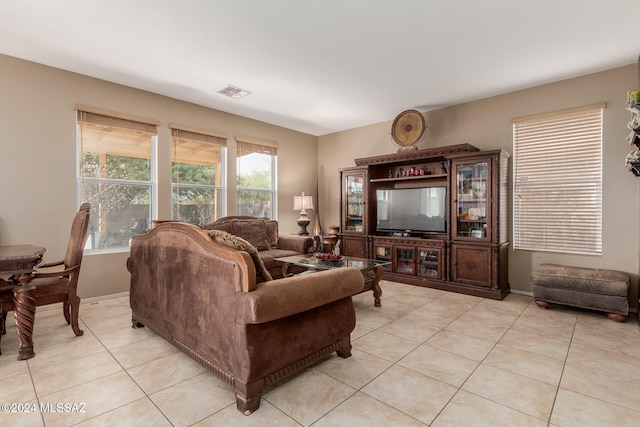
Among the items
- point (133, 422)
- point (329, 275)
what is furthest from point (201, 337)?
point (329, 275)

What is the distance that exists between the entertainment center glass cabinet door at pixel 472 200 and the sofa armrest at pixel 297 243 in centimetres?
213

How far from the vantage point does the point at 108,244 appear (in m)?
3.97

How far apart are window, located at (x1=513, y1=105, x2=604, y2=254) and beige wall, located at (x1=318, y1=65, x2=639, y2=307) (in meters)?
0.09

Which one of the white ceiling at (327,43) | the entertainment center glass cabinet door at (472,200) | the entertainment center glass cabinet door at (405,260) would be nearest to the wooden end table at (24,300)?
the white ceiling at (327,43)

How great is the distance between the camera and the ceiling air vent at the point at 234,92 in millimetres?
4090

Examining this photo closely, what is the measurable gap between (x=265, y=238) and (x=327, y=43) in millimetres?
2977

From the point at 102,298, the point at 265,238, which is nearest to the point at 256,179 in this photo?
the point at 265,238

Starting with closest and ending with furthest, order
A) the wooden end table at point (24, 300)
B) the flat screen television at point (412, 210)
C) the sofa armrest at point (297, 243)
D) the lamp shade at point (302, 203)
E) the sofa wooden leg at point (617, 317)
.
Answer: the wooden end table at point (24, 300) → the sofa wooden leg at point (617, 317) → the flat screen television at point (412, 210) → the sofa armrest at point (297, 243) → the lamp shade at point (302, 203)

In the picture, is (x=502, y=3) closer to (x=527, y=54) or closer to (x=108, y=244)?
(x=527, y=54)

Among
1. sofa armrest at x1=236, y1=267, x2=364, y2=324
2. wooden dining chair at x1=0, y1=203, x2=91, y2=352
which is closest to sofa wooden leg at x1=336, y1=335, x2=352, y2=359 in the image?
sofa armrest at x1=236, y1=267, x2=364, y2=324

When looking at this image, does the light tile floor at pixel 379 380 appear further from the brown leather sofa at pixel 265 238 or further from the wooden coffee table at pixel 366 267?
the brown leather sofa at pixel 265 238

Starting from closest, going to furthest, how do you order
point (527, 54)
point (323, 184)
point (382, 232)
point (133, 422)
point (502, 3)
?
point (133, 422) → point (502, 3) → point (527, 54) → point (382, 232) → point (323, 184)

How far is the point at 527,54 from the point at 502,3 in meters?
1.06

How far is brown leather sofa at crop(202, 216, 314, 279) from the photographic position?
14.9 feet
